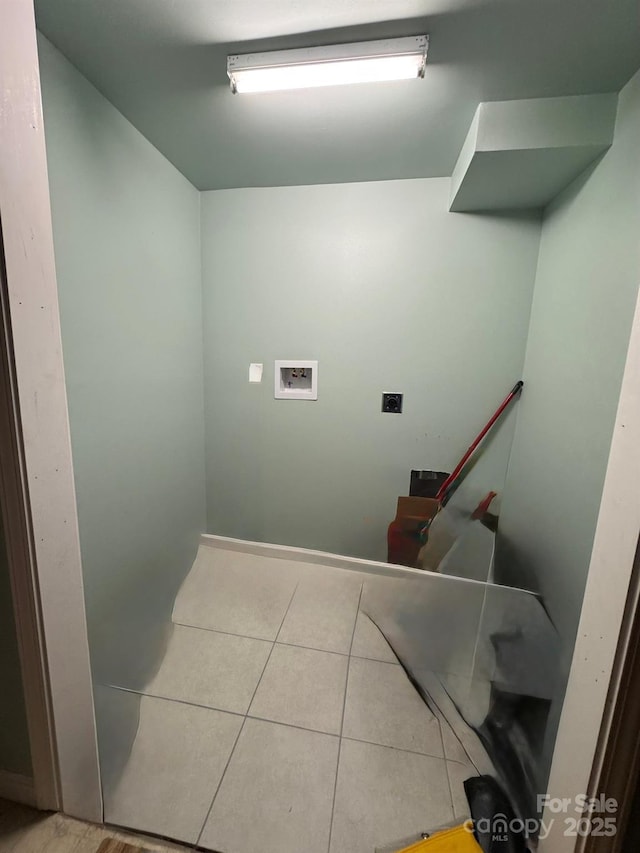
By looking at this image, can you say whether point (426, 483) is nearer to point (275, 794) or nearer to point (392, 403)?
point (392, 403)

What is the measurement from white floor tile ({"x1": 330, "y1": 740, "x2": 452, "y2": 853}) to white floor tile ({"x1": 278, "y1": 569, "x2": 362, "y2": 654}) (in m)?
0.42

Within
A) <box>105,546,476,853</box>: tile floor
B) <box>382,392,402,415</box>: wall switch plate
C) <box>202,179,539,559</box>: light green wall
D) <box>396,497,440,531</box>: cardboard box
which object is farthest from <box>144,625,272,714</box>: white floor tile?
<box>382,392,402,415</box>: wall switch plate

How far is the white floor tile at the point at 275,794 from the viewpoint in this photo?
873 millimetres

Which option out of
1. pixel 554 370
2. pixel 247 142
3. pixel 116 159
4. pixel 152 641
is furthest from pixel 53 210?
pixel 554 370

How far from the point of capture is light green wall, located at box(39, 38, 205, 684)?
1.00 m

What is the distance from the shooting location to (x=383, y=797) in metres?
0.96

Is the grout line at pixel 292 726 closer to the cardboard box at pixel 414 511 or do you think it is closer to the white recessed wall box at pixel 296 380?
the cardboard box at pixel 414 511

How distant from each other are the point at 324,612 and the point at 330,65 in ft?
7.57

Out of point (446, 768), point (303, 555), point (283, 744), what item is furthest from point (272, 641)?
point (446, 768)

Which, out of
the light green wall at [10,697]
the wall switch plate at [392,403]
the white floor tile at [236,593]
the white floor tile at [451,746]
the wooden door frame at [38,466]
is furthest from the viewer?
the wall switch plate at [392,403]

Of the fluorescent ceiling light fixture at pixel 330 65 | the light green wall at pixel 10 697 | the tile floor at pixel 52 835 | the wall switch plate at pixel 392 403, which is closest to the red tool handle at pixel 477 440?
the wall switch plate at pixel 392 403

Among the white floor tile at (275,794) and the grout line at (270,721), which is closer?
the white floor tile at (275,794)

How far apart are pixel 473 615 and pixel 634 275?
4.65 feet

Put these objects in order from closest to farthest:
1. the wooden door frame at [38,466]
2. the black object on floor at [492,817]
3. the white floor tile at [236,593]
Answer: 1. the wooden door frame at [38,466]
2. the black object on floor at [492,817]
3. the white floor tile at [236,593]
